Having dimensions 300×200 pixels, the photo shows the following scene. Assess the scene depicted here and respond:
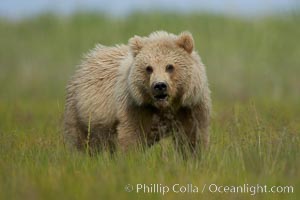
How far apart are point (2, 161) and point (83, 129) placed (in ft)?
7.20

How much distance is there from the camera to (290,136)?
8.12 metres

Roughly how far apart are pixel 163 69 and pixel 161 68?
0.02 m

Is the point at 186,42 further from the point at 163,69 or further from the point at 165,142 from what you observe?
the point at 165,142

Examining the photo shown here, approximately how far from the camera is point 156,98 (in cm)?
816

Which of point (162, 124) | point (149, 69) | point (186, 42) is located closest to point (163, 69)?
point (149, 69)

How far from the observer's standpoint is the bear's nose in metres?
7.98

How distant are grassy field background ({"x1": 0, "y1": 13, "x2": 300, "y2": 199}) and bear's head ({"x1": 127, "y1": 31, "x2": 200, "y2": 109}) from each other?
513 mm

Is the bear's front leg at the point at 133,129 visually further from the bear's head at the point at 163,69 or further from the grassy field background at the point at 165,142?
the grassy field background at the point at 165,142

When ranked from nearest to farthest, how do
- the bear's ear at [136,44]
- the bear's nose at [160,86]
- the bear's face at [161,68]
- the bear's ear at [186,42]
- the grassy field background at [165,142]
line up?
1. the grassy field background at [165,142]
2. the bear's nose at [160,86]
3. the bear's face at [161,68]
4. the bear's ear at [186,42]
5. the bear's ear at [136,44]

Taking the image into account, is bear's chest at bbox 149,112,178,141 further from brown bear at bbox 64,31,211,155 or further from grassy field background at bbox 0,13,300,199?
grassy field background at bbox 0,13,300,199

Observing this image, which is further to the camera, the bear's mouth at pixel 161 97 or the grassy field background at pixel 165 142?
the bear's mouth at pixel 161 97

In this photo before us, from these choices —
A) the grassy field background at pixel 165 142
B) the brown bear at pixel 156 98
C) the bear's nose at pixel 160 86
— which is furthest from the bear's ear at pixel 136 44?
the grassy field background at pixel 165 142

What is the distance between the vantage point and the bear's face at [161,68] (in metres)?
8.16

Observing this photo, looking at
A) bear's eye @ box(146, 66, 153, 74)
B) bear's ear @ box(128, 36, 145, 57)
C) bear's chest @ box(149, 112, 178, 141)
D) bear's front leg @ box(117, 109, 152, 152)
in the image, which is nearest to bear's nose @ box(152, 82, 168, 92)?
bear's eye @ box(146, 66, 153, 74)
